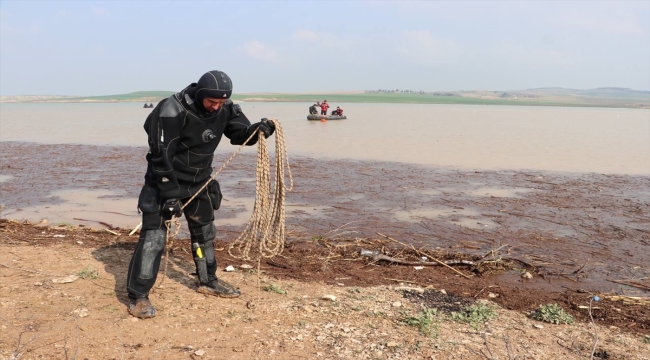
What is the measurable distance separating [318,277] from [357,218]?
3396 millimetres

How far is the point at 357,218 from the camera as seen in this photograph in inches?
345

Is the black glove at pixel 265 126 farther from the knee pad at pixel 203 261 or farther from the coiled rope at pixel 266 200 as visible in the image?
the knee pad at pixel 203 261

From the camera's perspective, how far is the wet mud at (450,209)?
21.3 ft

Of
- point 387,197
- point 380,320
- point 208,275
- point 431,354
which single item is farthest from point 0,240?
point 387,197

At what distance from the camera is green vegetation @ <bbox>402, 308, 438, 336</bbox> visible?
159 inches

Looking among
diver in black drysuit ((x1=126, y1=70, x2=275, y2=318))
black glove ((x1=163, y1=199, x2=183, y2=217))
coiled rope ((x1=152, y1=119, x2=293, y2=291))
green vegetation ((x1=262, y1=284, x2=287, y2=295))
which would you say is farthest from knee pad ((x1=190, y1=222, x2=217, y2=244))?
green vegetation ((x1=262, y1=284, x2=287, y2=295))

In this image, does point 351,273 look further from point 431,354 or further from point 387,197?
point 387,197

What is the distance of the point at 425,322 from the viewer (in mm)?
4148

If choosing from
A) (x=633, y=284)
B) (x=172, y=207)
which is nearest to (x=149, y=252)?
(x=172, y=207)

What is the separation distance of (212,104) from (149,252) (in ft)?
4.31

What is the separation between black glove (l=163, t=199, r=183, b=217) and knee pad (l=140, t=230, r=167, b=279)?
0.18 metres

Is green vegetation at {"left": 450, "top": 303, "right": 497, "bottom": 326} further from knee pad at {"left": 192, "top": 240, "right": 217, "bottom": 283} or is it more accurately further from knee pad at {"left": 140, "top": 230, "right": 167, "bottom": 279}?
knee pad at {"left": 140, "top": 230, "right": 167, "bottom": 279}

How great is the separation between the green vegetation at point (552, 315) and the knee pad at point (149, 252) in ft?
10.7

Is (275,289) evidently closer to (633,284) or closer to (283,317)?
(283,317)
